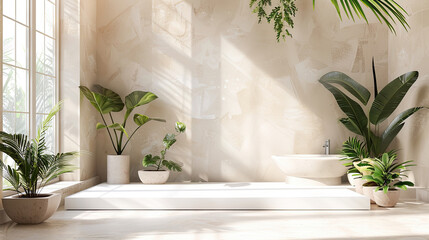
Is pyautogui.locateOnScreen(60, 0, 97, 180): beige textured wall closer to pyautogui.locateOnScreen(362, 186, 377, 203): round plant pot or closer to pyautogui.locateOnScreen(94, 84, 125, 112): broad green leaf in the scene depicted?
pyautogui.locateOnScreen(94, 84, 125, 112): broad green leaf

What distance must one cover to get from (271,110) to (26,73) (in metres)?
2.75

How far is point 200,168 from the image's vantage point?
539 cm

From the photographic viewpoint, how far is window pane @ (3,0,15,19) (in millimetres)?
3822

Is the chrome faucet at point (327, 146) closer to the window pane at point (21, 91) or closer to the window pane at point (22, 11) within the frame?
the window pane at point (21, 91)

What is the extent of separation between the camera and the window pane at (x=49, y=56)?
4.65 m

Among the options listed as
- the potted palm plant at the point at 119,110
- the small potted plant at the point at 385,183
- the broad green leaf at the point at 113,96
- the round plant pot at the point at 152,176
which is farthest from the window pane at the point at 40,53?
the small potted plant at the point at 385,183

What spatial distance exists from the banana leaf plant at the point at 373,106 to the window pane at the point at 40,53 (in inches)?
121

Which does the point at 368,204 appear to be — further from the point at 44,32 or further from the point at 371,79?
the point at 44,32

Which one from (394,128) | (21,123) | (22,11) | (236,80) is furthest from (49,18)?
(394,128)

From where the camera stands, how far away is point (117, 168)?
508cm

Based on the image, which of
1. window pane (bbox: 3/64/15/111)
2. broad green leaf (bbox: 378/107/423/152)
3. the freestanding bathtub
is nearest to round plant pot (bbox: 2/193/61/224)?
window pane (bbox: 3/64/15/111)

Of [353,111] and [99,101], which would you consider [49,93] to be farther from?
[353,111]

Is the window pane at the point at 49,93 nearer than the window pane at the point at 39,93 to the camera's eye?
No

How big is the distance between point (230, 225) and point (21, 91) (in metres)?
2.24
